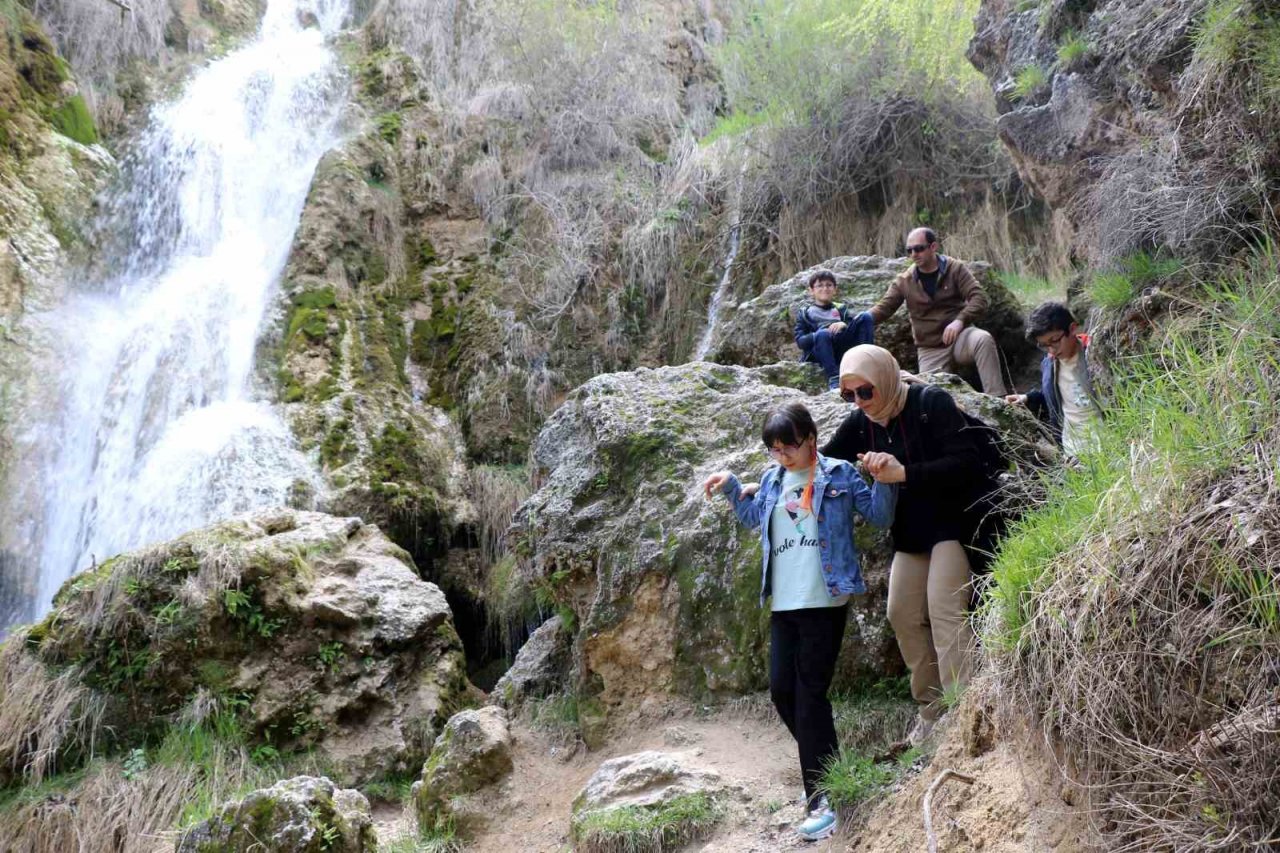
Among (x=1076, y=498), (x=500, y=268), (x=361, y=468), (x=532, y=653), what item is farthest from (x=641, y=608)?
(x=500, y=268)

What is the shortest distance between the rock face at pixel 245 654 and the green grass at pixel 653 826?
10.3 feet

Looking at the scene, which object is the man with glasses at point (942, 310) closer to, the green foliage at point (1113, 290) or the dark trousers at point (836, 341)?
the dark trousers at point (836, 341)

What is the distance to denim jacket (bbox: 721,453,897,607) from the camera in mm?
4383

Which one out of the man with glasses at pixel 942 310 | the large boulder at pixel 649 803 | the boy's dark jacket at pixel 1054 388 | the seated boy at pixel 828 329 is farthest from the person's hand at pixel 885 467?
the man with glasses at pixel 942 310

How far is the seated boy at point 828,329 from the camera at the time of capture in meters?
7.44

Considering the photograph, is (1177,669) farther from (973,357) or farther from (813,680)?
(973,357)

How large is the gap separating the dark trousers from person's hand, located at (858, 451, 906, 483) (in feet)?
10.6

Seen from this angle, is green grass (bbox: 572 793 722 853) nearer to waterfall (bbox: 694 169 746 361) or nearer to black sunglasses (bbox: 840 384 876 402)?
black sunglasses (bbox: 840 384 876 402)

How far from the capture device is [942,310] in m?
7.91

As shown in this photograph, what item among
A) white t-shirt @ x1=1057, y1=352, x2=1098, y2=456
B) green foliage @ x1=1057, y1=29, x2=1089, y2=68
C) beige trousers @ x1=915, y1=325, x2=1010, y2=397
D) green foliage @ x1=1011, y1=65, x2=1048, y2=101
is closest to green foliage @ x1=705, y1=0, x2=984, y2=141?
green foliage @ x1=1011, y1=65, x2=1048, y2=101

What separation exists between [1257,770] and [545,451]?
214 inches

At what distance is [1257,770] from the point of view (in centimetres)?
244

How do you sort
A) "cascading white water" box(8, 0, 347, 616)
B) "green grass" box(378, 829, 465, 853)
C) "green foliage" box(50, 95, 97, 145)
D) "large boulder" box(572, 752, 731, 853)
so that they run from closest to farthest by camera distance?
"large boulder" box(572, 752, 731, 853), "green grass" box(378, 829, 465, 853), "cascading white water" box(8, 0, 347, 616), "green foliage" box(50, 95, 97, 145)

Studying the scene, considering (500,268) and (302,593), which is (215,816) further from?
(500,268)
